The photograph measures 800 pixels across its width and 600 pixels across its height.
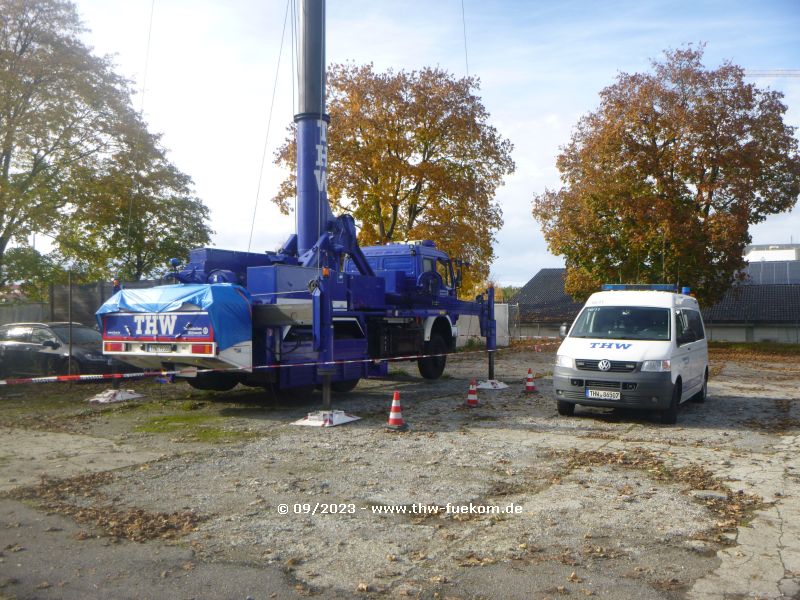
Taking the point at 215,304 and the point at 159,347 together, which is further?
the point at 159,347

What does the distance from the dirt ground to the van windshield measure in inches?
51.1

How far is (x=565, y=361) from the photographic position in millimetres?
10820

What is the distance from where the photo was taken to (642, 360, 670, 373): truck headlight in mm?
10188

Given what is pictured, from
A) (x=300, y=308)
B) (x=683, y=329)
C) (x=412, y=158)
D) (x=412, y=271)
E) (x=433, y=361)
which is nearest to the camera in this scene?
(x=300, y=308)

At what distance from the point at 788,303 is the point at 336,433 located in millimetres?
46848

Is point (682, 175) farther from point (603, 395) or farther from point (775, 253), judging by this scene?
point (775, 253)

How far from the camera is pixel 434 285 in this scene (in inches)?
650

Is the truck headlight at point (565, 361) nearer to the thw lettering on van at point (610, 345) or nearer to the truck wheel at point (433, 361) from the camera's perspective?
the thw lettering on van at point (610, 345)

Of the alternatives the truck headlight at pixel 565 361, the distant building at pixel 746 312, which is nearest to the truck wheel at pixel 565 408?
the truck headlight at pixel 565 361

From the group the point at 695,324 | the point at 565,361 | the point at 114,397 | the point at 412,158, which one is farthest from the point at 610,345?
the point at 412,158

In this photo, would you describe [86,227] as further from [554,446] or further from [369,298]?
[554,446]

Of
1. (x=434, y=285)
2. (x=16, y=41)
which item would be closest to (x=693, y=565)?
(x=434, y=285)

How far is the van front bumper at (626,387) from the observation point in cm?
1017

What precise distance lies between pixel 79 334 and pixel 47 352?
0.77m
